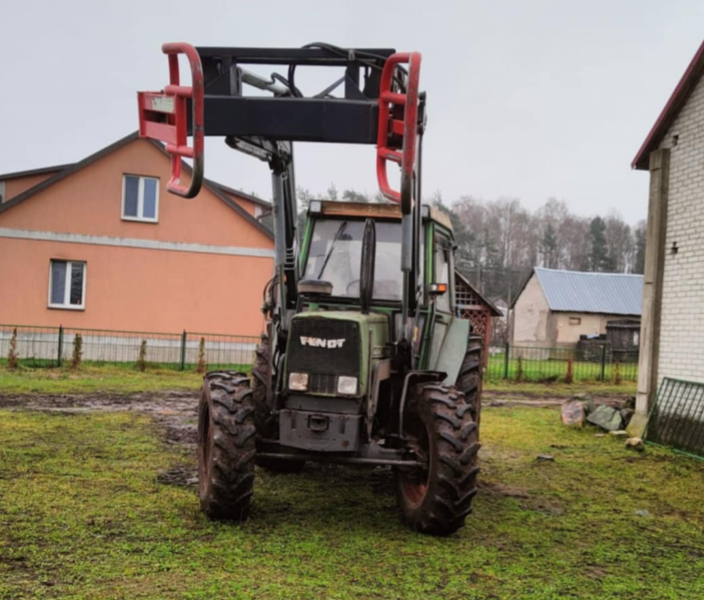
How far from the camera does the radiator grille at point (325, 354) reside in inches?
219

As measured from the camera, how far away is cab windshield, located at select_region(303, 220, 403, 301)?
6.71 meters

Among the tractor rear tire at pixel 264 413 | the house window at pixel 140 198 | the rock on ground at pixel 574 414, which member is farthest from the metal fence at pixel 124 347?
the tractor rear tire at pixel 264 413

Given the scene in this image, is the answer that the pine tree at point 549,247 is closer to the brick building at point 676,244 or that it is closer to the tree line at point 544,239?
the tree line at point 544,239

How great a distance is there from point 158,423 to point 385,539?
6.06 meters

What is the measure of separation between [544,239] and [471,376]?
258ft

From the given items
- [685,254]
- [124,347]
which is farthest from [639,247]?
[685,254]

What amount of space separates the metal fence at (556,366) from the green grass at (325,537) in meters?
15.3

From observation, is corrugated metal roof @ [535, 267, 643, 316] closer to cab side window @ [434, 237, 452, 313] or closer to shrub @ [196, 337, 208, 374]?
shrub @ [196, 337, 208, 374]

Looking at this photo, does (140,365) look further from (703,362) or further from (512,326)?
(512,326)

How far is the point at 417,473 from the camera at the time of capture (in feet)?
19.0

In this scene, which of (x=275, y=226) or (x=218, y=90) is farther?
(x=275, y=226)

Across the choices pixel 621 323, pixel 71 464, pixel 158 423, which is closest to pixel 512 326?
pixel 621 323

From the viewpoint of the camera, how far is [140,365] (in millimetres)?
19844

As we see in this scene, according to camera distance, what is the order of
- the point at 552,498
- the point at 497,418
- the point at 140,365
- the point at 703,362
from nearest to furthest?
1. the point at 552,498
2. the point at 703,362
3. the point at 497,418
4. the point at 140,365
